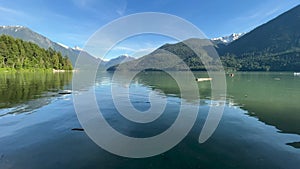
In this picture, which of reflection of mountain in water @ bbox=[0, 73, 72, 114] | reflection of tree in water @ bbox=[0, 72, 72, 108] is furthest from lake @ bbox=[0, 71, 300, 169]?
reflection of tree in water @ bbox=[0, 72, 72, 108]

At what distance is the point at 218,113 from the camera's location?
23734 millimetres

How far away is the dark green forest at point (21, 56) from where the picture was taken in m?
128

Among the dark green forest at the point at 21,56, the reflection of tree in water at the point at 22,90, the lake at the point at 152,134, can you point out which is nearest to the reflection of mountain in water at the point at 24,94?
the reflection of tree in water at the point at 22,90

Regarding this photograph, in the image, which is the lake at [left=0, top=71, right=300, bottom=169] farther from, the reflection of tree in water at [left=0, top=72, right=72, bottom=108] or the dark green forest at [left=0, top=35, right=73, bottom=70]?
the dark green forest at [left=0, top=35, right=73, bottom=70]

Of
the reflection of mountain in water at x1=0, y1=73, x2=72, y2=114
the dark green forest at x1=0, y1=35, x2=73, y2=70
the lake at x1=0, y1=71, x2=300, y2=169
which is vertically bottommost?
the lake at x1=0, y1=71, x2=300, y2=169

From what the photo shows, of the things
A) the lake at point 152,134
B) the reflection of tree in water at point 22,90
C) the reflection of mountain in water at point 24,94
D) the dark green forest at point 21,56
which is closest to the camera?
the lake at point 152,134

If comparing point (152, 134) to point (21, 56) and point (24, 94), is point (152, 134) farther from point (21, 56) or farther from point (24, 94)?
point (21, 56)

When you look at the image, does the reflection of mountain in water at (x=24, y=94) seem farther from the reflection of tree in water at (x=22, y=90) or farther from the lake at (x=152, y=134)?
the lake at (x=152, y=134)

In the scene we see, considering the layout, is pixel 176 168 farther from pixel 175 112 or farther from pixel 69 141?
pixel 175 112

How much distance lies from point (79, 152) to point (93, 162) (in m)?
1.75

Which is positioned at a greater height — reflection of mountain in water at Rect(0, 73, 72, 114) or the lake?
reflection of mountain in water at Rect(0, 73, 72, 114)

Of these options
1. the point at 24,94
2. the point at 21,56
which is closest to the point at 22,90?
the point at 24,94

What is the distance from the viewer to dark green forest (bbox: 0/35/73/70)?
128m

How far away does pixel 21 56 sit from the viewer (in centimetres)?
14038
